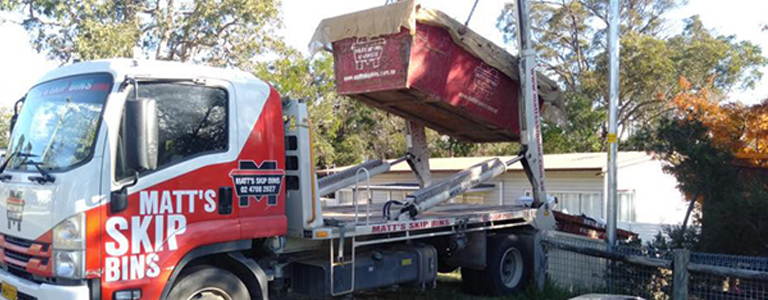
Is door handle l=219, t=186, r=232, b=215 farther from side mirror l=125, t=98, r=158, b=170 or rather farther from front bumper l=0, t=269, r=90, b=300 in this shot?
front bumper l=0, t=269, r=90, b=300

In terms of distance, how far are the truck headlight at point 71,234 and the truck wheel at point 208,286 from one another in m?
0.86

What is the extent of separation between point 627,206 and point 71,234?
64.4ft

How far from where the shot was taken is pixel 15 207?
518cm

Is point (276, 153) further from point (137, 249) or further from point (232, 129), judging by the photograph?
point (137, 249)

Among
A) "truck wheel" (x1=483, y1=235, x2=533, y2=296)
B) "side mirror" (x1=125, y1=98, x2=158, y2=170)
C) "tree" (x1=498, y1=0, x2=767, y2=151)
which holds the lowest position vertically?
"truck wheel" (x1=483, y1=235, x2=533, y2=296)

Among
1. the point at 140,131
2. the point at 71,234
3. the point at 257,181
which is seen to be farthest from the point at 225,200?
the point at 71,234

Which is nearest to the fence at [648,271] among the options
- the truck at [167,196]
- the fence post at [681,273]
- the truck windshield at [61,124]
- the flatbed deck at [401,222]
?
the fence post at [681,273]

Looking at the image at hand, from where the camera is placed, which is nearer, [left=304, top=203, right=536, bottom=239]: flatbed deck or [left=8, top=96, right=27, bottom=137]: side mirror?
[left=8, top=96, right=27, bottom=137]: side mirror

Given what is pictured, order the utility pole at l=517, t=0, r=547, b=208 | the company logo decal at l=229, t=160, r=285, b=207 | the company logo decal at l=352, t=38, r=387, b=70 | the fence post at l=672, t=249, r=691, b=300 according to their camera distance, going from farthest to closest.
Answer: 1. the utility pole at l=517, t=0, r=547, b=208
2. the company logo decal at l=352, t=38, r=387, b=70
3. the fence post at l=672, t=249, r=691, b=300
4. the company logo decal at l=229, t=160, r=285, b=207

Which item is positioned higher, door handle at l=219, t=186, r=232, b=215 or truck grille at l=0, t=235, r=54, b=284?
door handle at l=219, t=186, r=232, b=215

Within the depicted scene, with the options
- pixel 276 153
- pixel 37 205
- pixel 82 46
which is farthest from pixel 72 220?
pixel 82 46

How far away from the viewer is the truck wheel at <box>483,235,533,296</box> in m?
8.38

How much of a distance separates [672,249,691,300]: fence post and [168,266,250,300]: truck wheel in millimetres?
4564

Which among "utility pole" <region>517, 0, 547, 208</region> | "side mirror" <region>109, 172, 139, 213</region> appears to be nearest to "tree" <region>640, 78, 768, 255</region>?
"utility pole" <region>517, 0, 547, 208</region>
